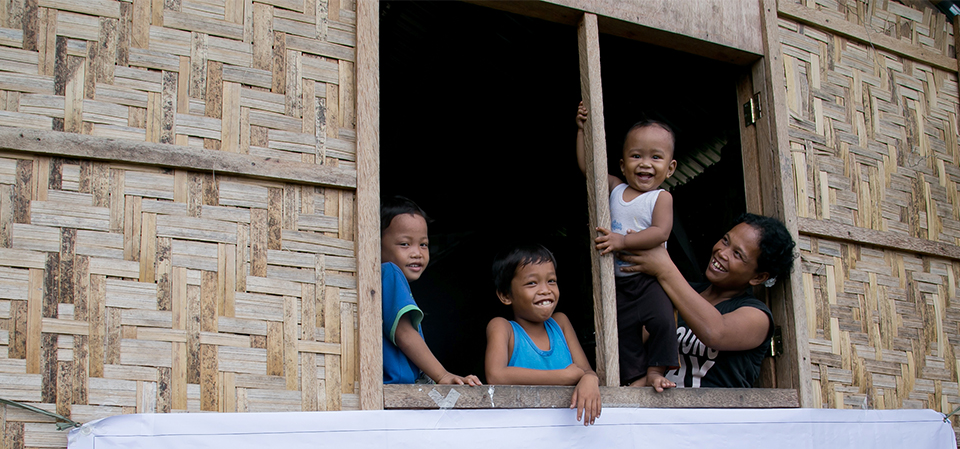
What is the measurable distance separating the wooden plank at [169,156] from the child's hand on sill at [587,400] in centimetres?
102

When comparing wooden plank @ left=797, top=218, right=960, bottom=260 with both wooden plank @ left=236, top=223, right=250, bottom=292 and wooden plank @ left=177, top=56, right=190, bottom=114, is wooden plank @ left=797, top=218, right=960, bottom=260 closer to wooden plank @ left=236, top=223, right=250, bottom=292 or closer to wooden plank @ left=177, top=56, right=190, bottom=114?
wooden plank @ left=236, top=223, right=250, bottom=292

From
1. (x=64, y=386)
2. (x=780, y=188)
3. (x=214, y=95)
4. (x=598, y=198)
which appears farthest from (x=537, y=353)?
(x=64, y=386)

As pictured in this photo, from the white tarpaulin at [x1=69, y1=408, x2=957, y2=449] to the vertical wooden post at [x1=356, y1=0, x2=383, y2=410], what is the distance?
0.45 ft

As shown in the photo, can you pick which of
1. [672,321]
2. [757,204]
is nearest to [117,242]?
[672,321]

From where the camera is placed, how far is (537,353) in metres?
3.25

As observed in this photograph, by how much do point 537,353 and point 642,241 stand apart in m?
0.59

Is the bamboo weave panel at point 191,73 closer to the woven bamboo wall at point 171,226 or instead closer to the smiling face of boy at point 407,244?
the woven bamboo wall at point 171,226

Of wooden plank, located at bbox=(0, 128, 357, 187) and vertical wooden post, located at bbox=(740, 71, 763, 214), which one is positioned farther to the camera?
vertical wooden post, located at bbox=(740, 71, 763, 214)

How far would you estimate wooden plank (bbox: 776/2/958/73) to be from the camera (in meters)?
3.84

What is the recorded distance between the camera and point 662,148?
3.50 metres

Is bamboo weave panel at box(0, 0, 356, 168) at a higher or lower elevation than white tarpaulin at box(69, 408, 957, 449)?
higher

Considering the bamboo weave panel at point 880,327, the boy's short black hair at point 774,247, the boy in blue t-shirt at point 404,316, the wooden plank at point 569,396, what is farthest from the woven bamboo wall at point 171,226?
the bamboo weave panel at point 880,327

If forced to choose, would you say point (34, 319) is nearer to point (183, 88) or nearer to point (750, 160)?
point (183, 88)

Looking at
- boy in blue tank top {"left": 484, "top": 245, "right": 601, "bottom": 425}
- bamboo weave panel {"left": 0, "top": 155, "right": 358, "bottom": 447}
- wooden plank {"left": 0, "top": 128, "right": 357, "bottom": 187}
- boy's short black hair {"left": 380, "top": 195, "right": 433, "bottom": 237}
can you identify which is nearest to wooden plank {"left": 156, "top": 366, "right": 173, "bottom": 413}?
bamboo weave panel {"left": 0, "top": 155, "right": 358, "bottom": 447}
